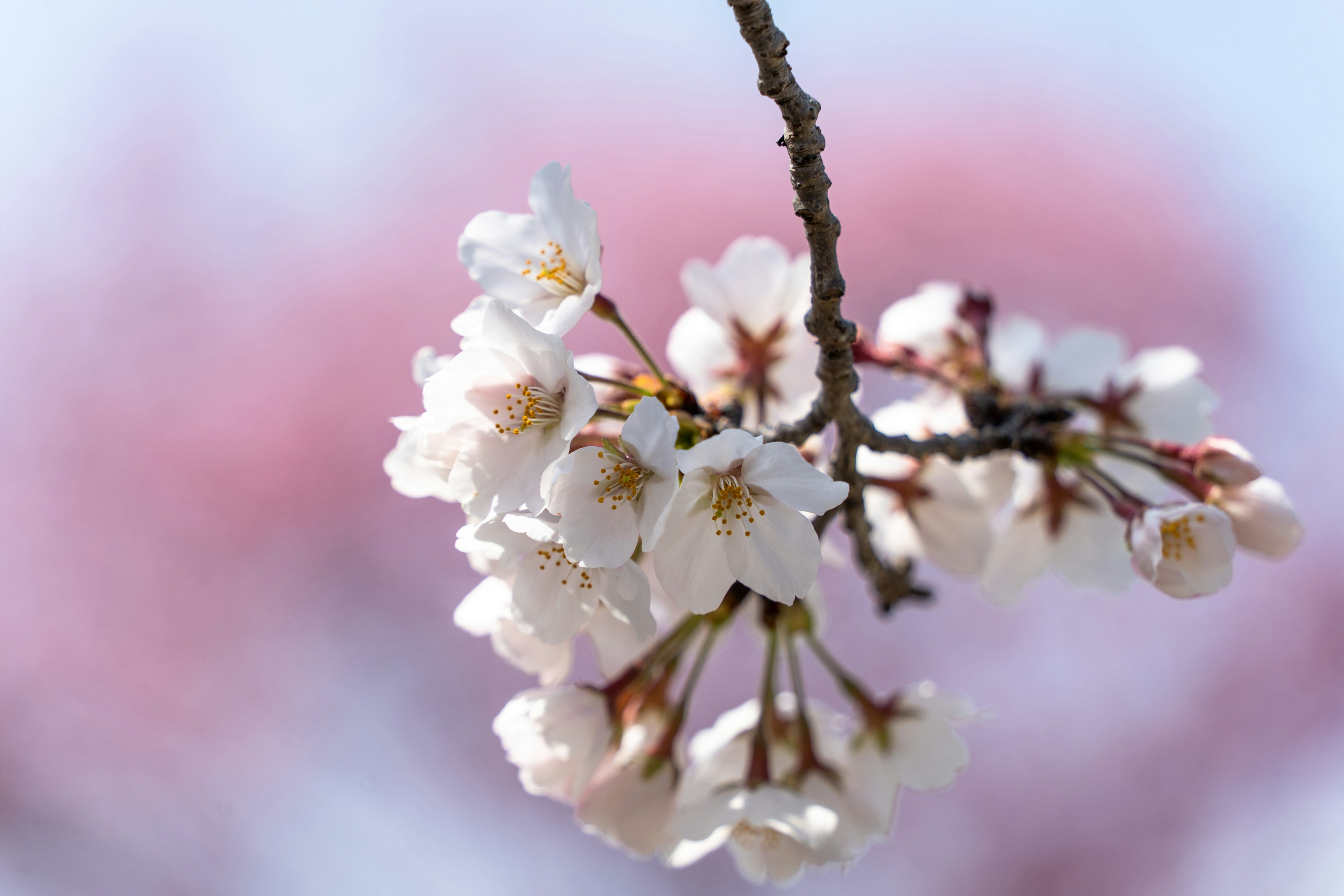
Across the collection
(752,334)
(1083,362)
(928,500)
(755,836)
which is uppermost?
(1083,362)

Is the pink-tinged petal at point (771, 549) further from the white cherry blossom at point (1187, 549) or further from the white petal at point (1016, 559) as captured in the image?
the white petal at point (1016, 559)

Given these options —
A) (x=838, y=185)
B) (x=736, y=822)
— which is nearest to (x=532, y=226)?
(x=736, y=822)

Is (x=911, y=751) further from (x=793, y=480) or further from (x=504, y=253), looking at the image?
(x=504, y=253)

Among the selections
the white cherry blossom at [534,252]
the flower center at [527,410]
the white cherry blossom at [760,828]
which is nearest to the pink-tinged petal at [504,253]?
the white cherry blossom at [534,252]

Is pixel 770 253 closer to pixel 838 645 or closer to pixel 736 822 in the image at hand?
pixel 736 822

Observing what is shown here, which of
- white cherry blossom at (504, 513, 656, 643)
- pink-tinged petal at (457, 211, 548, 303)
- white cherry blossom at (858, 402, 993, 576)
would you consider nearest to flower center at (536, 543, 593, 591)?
white cherry blossom at (504, 513, 656, 643)

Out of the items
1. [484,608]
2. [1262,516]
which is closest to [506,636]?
[484,608]
